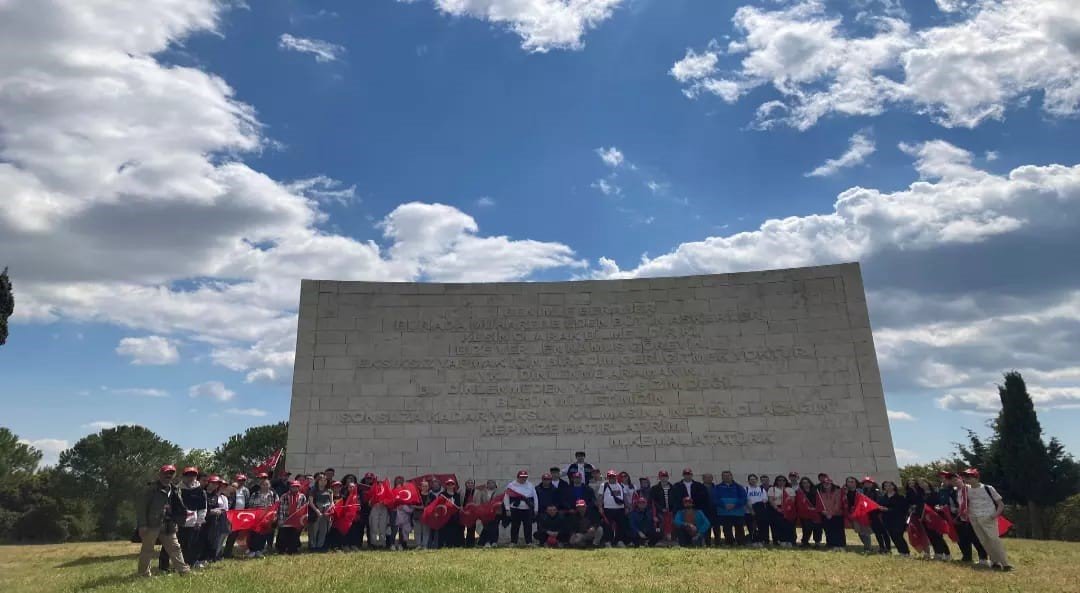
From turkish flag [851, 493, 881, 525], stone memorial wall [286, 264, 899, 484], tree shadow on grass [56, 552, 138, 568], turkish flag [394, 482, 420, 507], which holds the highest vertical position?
stone memorial wall [286, 264, 899, 484]

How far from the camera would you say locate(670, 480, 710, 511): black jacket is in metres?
12.4

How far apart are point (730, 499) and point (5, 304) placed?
25259 millimetres

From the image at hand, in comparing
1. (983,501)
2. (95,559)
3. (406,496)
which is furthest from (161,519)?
(983,501)

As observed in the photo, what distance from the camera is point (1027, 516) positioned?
2581 centimetres

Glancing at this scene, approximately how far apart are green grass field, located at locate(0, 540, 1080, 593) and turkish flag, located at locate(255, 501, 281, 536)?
1.59ft

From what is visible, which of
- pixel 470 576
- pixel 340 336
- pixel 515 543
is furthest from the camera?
pixel 340 336

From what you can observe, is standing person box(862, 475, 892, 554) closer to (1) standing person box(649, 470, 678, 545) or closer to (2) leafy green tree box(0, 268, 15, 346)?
(1) standing person box(649, 470, 678, 545)

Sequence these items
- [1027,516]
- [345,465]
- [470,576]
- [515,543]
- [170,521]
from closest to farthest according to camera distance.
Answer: [470,576], [170,521], [515,543], [345,465], [1027,516]

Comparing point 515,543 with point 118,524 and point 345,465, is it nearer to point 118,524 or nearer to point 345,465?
point 345,465

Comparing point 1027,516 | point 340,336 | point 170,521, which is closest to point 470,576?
point 170,521

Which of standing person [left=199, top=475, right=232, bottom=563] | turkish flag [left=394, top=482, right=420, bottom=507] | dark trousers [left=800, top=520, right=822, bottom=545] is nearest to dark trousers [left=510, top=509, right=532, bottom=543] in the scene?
turkish flag [left=394, top=482, right=420, bottom=507]

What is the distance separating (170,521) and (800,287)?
44.8 feet

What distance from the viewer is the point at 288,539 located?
11414 mm

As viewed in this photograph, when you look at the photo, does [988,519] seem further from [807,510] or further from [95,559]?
[95,559]
